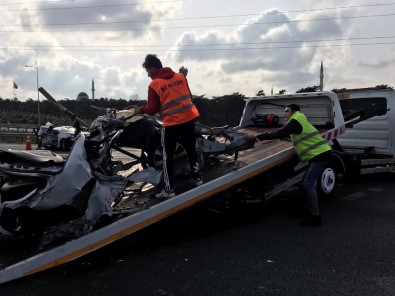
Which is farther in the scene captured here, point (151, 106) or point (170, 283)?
point (151, 106)

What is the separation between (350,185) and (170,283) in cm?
606

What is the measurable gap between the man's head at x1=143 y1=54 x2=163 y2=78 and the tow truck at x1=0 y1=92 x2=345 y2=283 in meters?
1.48

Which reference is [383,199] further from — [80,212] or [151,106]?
[80,212]

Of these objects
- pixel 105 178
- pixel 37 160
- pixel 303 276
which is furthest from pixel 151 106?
pixel 303 276

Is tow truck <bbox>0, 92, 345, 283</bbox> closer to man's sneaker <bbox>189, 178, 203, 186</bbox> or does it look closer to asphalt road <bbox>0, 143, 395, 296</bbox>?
man's sneaker <bbox>189, 178, 203, 186</bbox>

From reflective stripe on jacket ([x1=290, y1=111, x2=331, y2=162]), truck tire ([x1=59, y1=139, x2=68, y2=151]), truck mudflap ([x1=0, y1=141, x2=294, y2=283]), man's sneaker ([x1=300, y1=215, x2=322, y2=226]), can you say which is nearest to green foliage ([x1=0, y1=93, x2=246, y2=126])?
truck tire ([x1=59, y1=139, x2=68, y2=151])

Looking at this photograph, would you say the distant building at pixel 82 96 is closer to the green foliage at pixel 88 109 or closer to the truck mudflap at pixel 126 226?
the green foliage at pixel 88 109

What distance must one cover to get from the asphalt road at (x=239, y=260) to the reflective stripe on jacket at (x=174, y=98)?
1538 millimetres

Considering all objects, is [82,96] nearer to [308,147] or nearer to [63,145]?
[63,145]

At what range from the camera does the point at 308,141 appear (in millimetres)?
5820

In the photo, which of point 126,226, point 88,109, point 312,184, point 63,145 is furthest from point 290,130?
point 88,109

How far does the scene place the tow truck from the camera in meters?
3.85

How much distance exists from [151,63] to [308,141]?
257cm

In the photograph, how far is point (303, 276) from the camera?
396 centimetres
